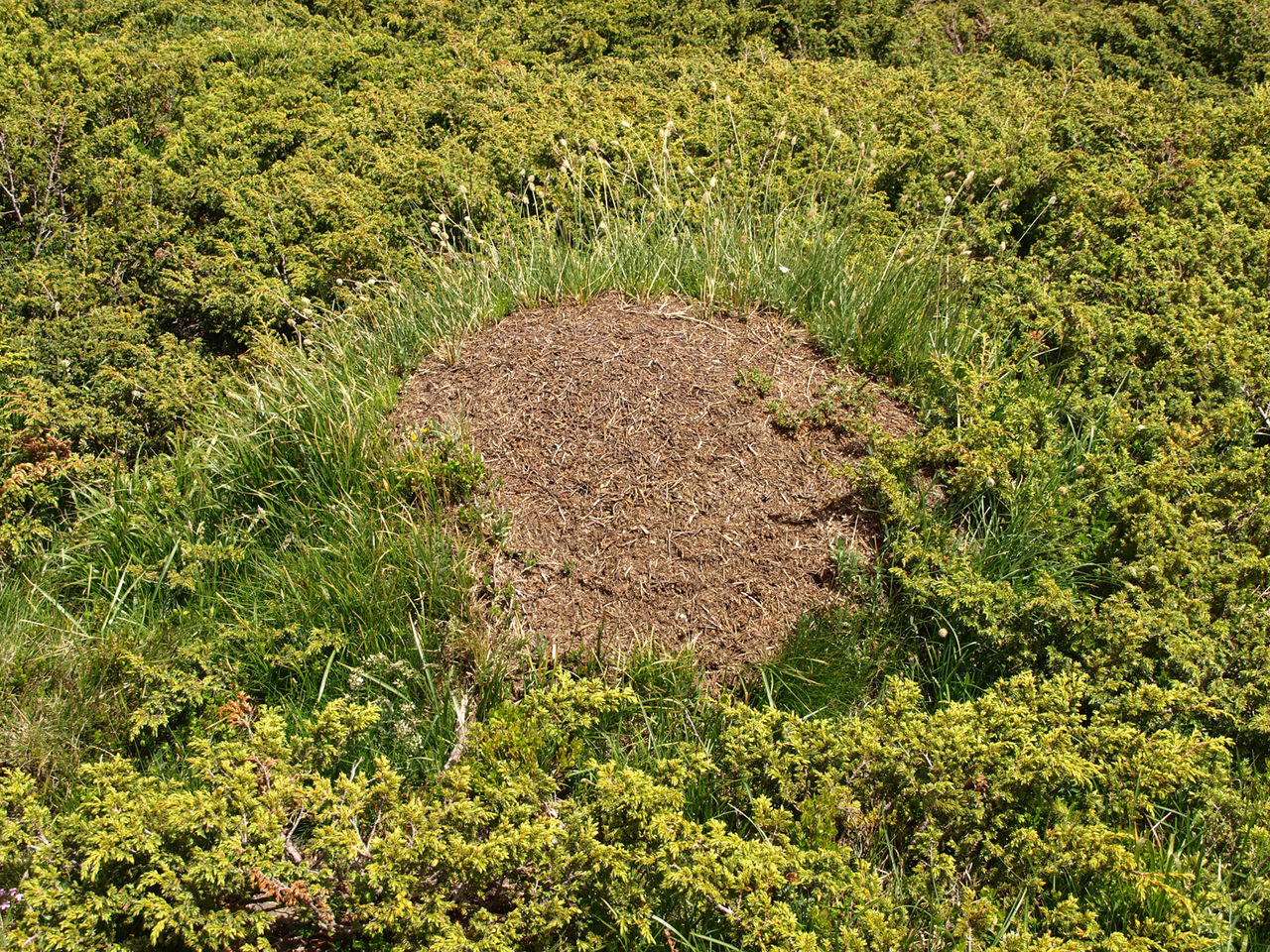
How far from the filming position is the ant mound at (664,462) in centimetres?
366

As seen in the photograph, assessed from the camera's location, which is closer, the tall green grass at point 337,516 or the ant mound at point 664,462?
the tall green grass at point 337,516

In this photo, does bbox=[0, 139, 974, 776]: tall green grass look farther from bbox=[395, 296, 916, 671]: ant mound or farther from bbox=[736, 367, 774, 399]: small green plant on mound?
bbox=[736, 367, 774, 399]: small green plant on mound

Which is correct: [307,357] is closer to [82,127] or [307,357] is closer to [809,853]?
[82,127]

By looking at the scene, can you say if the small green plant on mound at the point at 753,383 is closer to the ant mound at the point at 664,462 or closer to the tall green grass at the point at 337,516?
the ant mound at the point at 664,462

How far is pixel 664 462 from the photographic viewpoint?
3980mm

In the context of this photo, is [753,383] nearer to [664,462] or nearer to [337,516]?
[664,462]

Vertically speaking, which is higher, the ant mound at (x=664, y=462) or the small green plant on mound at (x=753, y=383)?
the small green plant on mound at (x=753, y=383)

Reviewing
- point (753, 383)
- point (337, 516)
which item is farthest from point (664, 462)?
point (337, 516)

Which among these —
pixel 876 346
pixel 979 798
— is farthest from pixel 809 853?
pixel 876 346

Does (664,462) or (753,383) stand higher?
(753,383)

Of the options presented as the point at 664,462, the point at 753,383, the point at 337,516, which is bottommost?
the point at 337,516

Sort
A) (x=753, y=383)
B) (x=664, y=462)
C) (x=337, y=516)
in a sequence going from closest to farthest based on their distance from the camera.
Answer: (x=337, y=516)
(x=664, y=462)
(x=753, y=383)

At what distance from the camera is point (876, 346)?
441cm

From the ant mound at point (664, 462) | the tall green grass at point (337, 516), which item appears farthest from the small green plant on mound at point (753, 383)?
the tall green grass at point (337, 516)
